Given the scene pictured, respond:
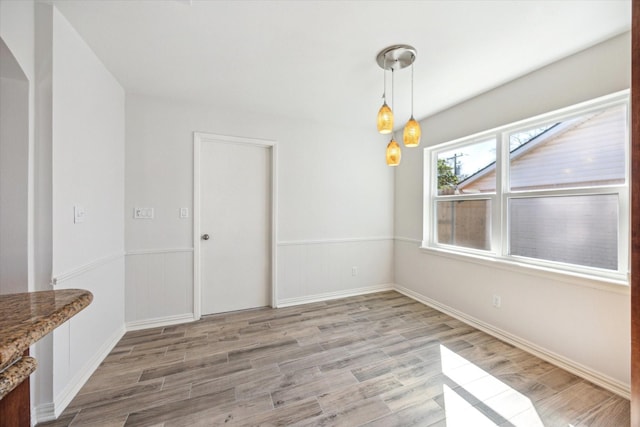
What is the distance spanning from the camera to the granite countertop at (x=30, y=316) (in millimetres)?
541

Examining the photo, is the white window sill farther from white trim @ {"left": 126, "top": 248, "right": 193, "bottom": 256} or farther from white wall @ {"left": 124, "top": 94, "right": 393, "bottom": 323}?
white trim @ {"left": 126, "top": 248, "right": 193, "bottom": 256}

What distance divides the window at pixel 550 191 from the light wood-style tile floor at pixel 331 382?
93 centimetres

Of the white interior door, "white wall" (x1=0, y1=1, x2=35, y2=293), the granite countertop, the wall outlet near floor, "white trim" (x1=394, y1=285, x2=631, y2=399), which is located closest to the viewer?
the granite countertop

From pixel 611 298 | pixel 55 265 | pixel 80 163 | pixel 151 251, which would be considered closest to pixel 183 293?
pixel 151 251

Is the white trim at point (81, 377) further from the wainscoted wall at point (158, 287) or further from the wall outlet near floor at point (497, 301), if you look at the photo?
the wall outlet near floor at point (497, 301)

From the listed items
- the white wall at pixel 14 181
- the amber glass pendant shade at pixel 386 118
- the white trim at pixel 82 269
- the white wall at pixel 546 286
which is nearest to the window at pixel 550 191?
the white wall at pixel 546 286

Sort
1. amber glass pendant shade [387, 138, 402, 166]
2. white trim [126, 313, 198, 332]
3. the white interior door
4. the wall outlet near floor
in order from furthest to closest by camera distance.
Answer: the white interior door, white trim [126, 313, 198, 332], the wall outlet near floor, amber glass pendant shade [387, 138, 402, 166]

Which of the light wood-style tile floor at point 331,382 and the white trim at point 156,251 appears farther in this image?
the white trim at point 156,251

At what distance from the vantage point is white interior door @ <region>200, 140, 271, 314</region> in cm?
306

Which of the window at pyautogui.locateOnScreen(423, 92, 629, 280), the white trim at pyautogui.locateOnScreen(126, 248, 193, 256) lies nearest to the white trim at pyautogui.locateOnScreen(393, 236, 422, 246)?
the window at pyautogui.locateOnScreen(423, 92, 629, 280)

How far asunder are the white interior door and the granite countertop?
A: 2.30 meters

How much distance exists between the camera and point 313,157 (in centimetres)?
350

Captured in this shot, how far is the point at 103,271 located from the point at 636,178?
127 inches

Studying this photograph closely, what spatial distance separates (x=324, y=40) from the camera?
6.08 feet
